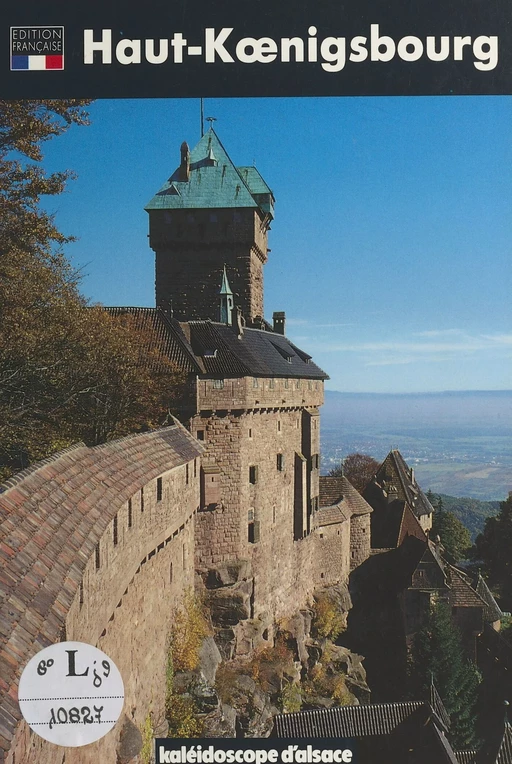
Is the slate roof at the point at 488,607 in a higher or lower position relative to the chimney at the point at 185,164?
lower

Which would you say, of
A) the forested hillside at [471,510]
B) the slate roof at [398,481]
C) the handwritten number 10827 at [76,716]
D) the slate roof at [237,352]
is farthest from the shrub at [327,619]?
the forested hillside at [471,510]

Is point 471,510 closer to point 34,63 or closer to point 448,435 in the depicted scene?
point 448,435

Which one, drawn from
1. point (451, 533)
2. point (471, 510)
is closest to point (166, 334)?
point (451, 533)

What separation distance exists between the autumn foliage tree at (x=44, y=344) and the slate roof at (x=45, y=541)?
3100 mm

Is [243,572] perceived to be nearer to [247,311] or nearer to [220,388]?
[220,388]

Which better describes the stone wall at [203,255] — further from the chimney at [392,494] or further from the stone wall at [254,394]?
the chimney at [392,494]

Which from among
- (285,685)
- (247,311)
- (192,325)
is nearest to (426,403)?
(192,325)

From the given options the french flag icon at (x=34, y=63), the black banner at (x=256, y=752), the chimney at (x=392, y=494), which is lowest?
the chimney at (x=392, y=494)

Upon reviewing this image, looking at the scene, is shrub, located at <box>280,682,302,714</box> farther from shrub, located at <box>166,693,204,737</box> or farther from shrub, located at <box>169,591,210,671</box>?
shrub, located at <box>166,693,204,737</box>

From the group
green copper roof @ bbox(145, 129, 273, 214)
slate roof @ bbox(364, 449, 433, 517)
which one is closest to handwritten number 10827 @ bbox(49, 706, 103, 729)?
green copper roof @ bbox(145, 129, 273, 214)

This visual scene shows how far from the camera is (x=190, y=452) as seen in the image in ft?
41.4

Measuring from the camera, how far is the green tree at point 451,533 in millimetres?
38344

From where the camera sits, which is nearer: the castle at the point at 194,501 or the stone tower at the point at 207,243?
the castle at the point at 194,501

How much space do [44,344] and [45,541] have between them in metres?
7.14
